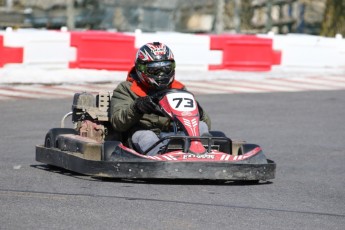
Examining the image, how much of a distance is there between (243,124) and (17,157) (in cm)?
385

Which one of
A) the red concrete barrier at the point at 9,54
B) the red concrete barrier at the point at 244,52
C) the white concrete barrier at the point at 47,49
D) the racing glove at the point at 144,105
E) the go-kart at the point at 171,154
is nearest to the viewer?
the go-kart at the point at 171,154

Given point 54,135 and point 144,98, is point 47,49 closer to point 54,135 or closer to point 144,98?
point 54,135

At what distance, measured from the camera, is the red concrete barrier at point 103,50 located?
59.4 ft

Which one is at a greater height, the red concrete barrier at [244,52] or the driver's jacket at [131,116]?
the driver's jacket at [131,116]

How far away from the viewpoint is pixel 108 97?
930 cm

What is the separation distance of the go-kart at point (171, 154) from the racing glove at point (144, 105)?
0.19ft

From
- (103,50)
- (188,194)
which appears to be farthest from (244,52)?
(188,194)

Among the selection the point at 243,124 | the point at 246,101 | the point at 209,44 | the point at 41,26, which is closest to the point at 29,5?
the point at 41,26

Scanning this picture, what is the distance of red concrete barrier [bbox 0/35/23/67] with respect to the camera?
56.3 ft

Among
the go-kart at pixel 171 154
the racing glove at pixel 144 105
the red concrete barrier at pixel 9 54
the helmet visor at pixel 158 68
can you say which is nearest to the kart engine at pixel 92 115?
the go-kart at pixel 171 154

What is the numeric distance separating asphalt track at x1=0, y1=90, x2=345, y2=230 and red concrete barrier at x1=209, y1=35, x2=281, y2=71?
6.20 m

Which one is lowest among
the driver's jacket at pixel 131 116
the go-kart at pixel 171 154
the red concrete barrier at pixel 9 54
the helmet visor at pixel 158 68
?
the red concrete barrier at pixel 9 54

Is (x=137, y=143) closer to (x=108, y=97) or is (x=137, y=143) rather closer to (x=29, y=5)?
(x=108, y=97)

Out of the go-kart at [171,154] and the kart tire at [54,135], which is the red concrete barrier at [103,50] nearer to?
the kart tire at [54,135]
